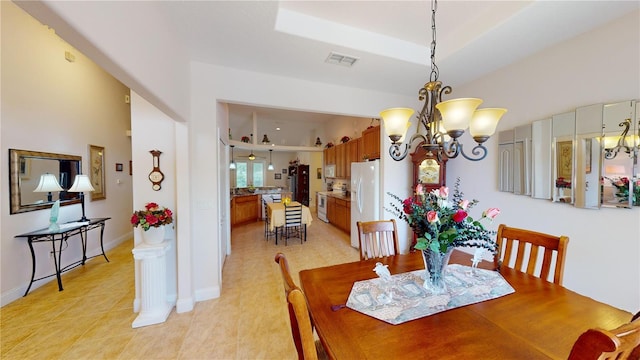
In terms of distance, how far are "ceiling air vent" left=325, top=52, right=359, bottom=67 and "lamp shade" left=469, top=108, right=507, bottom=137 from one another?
1.50 meters

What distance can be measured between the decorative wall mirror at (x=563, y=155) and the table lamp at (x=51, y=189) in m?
5.75

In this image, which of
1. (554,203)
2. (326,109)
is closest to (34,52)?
(326,109)

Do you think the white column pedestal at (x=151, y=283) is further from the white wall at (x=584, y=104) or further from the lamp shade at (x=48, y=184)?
the white wall at (x=584, y=104)

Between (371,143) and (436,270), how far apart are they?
323 cm

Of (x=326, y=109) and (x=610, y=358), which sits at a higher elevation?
(x=326, y=109)

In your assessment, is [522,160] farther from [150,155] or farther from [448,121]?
[150,155]

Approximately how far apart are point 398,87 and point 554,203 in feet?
7.35

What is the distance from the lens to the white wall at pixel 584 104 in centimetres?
189

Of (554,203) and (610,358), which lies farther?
(554,203)

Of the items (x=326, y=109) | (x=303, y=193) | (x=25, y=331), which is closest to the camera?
(x=25, y=331)

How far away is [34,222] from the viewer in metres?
2.87

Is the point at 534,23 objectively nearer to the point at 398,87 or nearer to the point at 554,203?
the point at 398,87

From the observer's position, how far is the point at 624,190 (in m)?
1.90

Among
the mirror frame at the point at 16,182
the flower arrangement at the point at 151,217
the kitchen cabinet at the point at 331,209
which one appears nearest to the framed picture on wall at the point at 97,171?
the mirror frame at the point at 16,182
